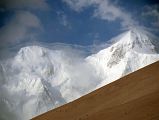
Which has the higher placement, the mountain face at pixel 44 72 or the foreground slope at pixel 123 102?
the mountain face at pixel 44 72

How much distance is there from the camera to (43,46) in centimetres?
205

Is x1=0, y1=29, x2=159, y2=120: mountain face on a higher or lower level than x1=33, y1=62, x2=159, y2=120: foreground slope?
higher

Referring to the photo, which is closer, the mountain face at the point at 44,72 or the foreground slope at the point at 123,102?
the foreground slope at the point at 123,102

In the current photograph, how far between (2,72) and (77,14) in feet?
2.41

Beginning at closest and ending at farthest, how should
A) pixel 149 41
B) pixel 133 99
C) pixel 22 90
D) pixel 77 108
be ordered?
pixel 133 99 < pixel 77 108 < pixel 22 90 < pixel 149 41

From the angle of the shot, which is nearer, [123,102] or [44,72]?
[123,102]

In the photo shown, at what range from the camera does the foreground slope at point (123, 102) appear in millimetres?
562

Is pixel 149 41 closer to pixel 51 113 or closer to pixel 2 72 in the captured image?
pixel 2 72

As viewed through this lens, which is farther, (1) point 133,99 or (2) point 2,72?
(2) point 2,72

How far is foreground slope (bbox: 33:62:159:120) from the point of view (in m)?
0.56

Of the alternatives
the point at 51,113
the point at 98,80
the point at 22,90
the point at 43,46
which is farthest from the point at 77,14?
the point at 51,113

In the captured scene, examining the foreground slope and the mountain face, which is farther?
the mountain face

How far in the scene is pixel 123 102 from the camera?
62 centimetres

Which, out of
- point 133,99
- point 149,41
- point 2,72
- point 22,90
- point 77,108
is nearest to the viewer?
point 133,99
